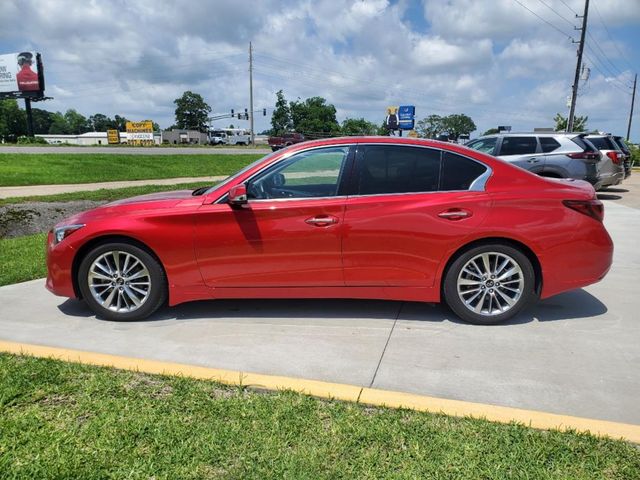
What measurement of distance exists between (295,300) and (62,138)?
119m

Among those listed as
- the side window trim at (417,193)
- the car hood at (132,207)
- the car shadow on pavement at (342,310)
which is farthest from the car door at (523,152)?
the car hood at (132,207)

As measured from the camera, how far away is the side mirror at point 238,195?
403 centimetres

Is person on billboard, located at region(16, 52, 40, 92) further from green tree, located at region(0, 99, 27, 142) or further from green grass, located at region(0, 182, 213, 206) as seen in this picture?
green tree, located at region(0, 99, 27, 142)

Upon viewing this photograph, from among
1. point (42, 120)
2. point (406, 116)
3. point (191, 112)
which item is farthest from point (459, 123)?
point (42, 120)

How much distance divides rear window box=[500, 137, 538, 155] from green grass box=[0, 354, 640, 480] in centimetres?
1056

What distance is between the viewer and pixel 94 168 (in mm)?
19141

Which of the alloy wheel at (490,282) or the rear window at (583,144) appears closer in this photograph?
the alloy wheel at (490,282)

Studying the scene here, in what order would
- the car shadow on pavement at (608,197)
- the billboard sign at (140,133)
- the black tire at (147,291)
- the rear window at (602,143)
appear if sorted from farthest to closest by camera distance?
the billboard sign at (140,133)
the rear window at (602,143)
the car shadow on pavement at (608,197)
the black tire at (147,291)

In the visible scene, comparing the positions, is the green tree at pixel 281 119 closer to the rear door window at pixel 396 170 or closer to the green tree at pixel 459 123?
the green tree at pixel 459 123

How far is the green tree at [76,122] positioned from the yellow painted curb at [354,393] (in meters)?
175

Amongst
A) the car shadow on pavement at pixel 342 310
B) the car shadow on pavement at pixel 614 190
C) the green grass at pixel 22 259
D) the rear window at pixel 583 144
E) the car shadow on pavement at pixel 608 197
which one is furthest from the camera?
the car shadow on pavement at pixel 614 190

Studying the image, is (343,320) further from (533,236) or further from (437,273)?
(533,236)

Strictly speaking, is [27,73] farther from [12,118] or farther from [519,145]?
[12,118]

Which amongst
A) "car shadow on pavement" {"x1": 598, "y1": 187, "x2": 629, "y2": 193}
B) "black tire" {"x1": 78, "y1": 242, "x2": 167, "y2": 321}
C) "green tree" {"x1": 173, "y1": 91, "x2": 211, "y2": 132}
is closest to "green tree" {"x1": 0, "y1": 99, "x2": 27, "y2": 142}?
"green tree" {"x1": 173, "y1": 91, "x2": 211, "y2": 132}
